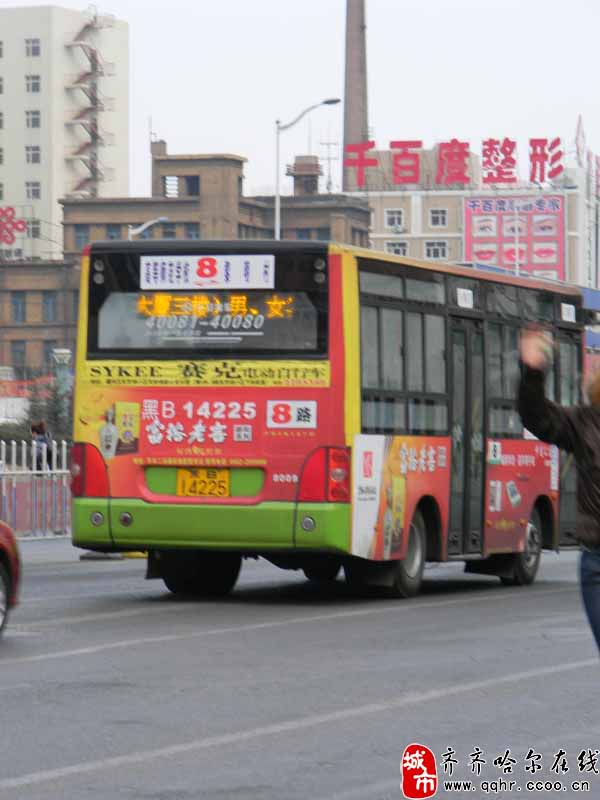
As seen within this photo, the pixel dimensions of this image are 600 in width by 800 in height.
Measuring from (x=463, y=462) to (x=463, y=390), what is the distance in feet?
2.25

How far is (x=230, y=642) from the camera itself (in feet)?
45.0

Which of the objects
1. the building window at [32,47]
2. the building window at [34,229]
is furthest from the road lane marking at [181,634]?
the building window at [32,47]

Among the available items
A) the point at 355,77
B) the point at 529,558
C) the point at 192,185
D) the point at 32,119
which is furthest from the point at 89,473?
the point at 355,77

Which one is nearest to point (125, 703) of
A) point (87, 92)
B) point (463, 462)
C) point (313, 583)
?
point (463, 462)

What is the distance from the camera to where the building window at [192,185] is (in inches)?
4951

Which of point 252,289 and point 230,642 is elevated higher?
point 252,289

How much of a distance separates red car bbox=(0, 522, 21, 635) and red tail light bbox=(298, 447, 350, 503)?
3429mm

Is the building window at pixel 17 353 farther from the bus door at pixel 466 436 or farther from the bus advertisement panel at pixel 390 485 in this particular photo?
the bus advertisement panel at pixel 390 485

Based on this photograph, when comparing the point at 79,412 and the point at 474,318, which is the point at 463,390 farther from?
the point at 79,412

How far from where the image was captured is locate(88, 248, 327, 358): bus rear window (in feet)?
55.0

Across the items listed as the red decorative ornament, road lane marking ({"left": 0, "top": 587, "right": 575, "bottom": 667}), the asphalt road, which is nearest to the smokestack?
the red decorative ornament

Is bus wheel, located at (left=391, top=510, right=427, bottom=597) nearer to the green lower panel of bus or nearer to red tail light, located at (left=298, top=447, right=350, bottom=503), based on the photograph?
the green lower panel of bus

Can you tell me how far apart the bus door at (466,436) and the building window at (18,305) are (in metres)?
105

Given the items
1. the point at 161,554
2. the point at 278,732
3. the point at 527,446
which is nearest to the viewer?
the point at 278,732
